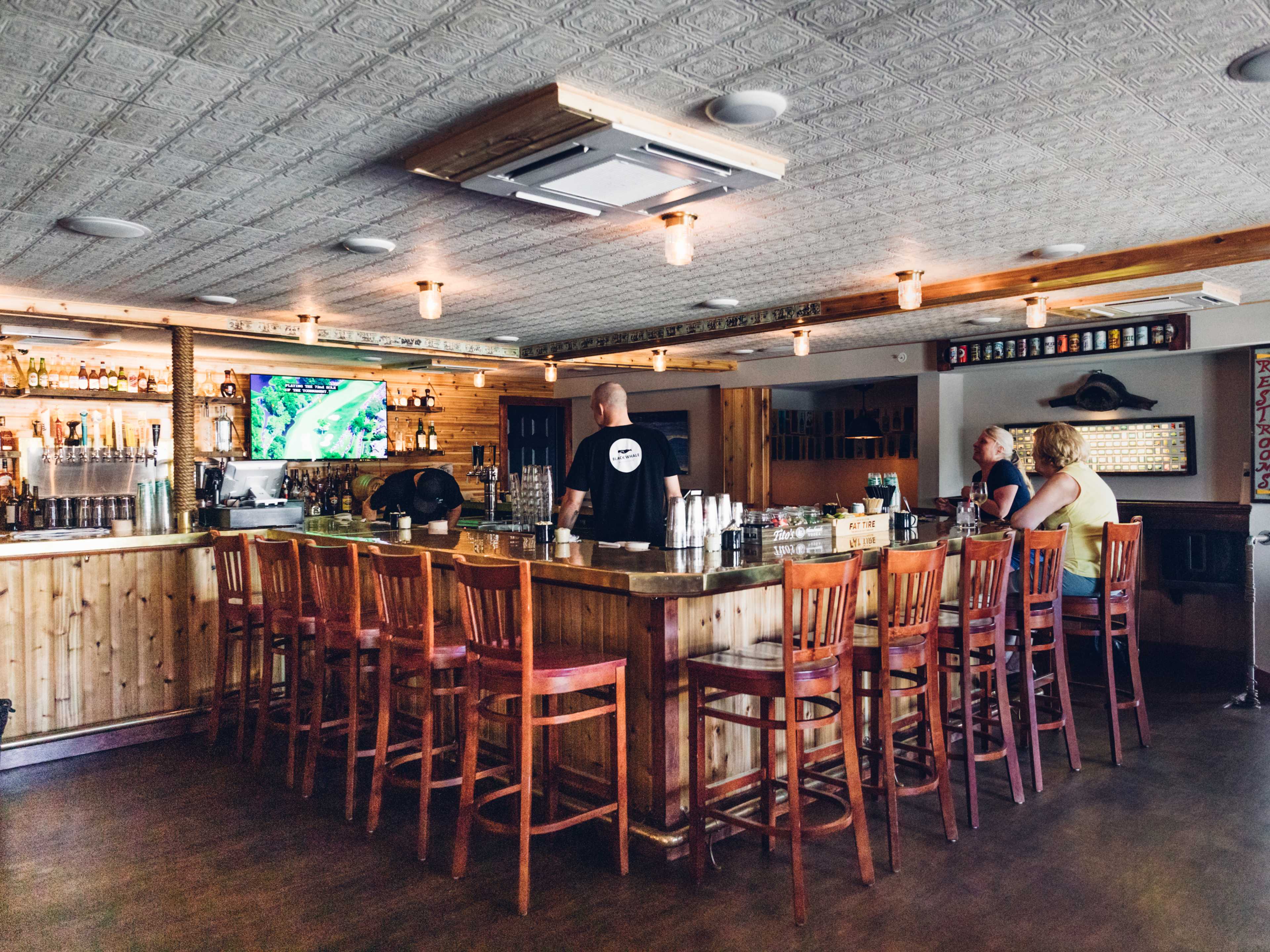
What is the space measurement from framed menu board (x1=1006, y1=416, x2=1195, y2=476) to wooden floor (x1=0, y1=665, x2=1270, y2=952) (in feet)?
10.9

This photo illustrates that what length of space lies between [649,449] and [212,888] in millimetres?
2636

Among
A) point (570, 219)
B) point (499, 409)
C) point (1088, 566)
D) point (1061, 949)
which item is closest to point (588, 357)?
point (499, 409)

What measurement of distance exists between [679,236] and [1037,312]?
2.98 metres

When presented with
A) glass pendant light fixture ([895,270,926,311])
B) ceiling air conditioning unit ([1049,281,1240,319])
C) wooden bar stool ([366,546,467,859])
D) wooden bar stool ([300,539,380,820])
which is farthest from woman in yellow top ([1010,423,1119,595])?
wooden bar stool ([300,539,380,820])

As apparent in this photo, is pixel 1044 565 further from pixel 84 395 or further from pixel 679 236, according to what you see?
pixel 84 395

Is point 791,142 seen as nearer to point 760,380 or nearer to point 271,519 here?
point 271,519

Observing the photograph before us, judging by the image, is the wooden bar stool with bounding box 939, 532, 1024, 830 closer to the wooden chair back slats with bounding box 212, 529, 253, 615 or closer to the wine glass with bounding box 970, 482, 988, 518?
the wine glass with bounding box 970, 482, 988, 518

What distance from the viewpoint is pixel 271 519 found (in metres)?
5.52

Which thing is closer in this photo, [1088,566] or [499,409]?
[1088,566]

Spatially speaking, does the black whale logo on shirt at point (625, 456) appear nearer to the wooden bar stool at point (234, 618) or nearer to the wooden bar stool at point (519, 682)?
the wooden bar stool at point (519, 682)

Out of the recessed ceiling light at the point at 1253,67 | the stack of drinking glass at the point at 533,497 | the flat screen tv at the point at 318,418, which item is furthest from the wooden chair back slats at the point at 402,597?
the flat screen tv at the point at 318,418

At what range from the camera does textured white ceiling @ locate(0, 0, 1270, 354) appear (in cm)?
208

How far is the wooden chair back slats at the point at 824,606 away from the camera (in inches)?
107

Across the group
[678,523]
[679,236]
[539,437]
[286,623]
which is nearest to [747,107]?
[679,236]
